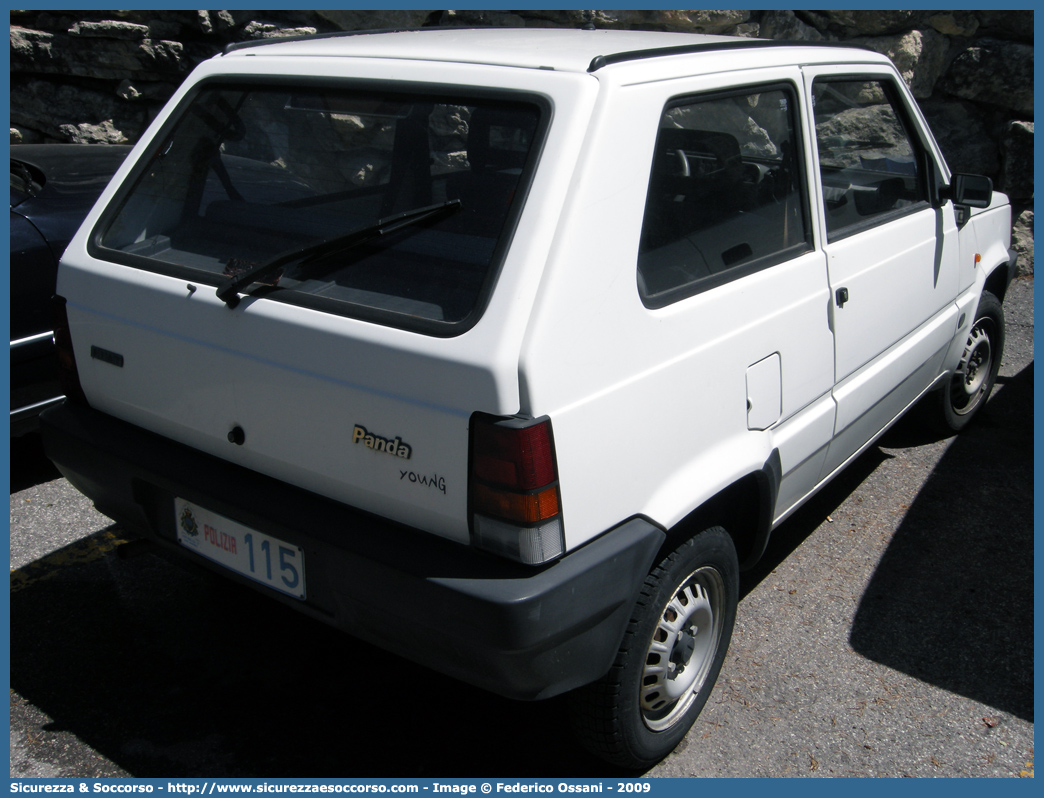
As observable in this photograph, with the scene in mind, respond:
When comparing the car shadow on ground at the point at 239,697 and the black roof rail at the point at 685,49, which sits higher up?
the black roof rail at the point at 685,49

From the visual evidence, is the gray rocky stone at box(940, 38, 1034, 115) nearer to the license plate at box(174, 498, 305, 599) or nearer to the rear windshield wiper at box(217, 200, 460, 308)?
the rear windshield wiper at box(217, 200, 460, 308)

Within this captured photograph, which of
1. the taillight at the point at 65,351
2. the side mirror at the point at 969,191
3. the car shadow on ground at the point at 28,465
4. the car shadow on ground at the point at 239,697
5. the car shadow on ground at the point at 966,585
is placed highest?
the side mirror at the point at 969,191

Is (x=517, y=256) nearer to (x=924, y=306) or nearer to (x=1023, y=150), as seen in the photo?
(x=924, y=306)

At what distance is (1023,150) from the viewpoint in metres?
6.87

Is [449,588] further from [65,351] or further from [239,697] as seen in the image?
[65,351]

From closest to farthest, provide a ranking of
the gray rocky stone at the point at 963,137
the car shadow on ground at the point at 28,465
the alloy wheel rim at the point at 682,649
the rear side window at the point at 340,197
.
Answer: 1. the rear side window at the point at 340,197
2. the alloy wheel rim at the point at 682,649
3. the car shadow on ground at the point at 28,465
4. the gray rocky stone at the point at 963,137

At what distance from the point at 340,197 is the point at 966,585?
2.66 m

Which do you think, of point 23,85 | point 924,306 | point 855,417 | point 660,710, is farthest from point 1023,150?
point 23,85

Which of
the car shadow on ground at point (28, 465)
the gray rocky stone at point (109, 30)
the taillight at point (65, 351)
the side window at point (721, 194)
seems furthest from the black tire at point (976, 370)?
A: the gray rocky stone at point (109, 30)

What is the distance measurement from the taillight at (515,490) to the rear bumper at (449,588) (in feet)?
0.17

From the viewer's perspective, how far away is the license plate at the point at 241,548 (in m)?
2.14

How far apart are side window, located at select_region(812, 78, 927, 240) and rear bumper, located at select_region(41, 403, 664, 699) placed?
4.92ft

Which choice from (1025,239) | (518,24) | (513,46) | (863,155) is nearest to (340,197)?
(513,46)

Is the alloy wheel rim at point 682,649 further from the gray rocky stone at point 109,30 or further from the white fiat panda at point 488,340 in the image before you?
the gray rocky stone at point 109,30
